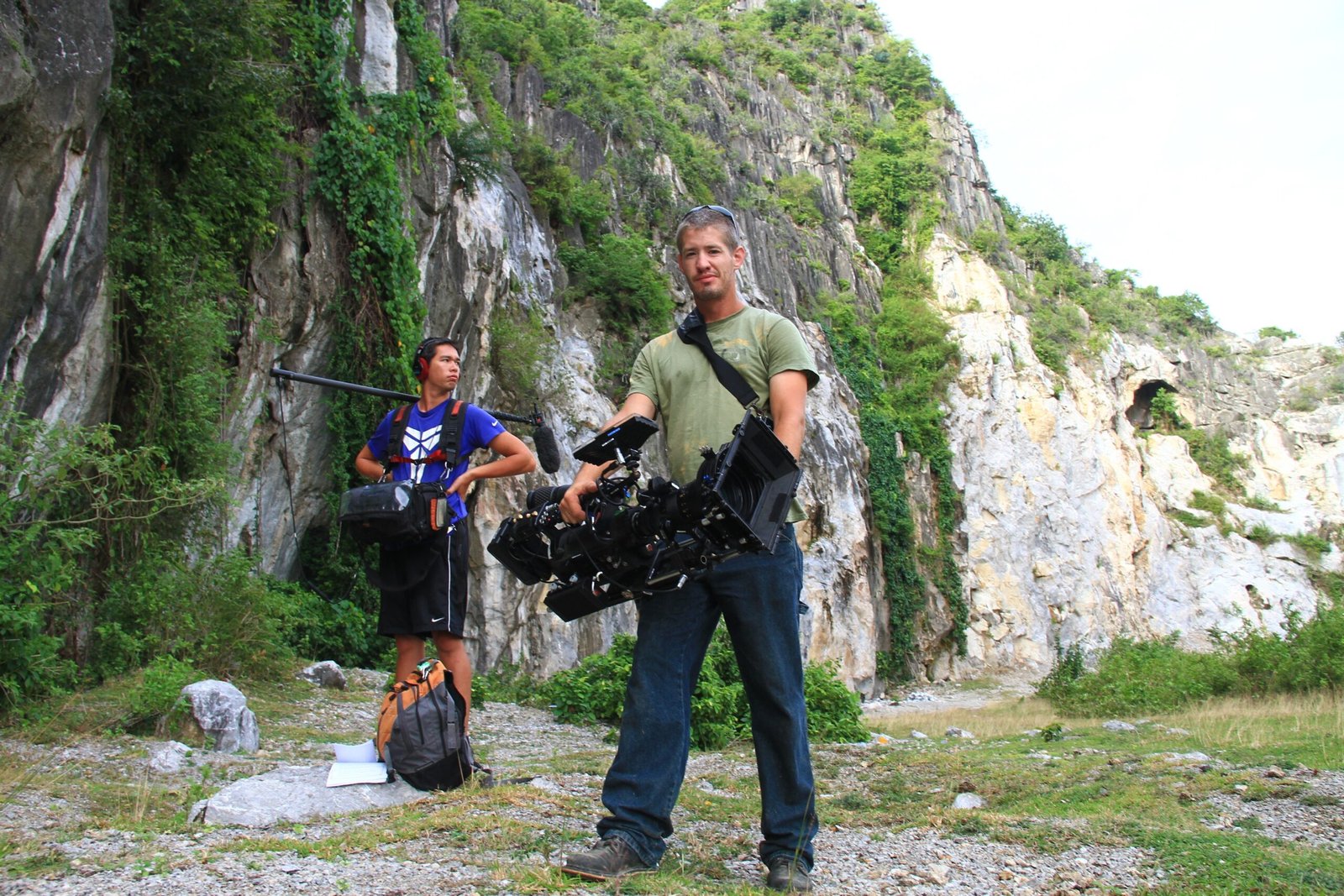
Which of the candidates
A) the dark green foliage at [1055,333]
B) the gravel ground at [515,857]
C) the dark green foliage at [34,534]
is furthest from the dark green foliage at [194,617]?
the dark green foliage at [1055,333]

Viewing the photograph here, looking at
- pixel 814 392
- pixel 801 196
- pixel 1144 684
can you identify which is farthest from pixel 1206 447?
pixel 1144 684

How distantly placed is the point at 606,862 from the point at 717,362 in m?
1.58

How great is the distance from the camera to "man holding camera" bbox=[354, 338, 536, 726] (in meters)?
4.50

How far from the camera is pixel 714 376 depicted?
3270mm

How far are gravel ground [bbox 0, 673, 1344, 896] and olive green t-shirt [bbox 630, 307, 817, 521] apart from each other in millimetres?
1178

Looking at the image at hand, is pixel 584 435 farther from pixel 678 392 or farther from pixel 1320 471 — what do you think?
pixel 1320 471

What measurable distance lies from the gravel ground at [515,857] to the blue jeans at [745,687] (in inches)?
10.2

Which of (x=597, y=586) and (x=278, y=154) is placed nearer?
(x=597, y=586)

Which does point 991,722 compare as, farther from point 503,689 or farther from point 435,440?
point 435,440

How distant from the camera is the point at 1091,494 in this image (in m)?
32.6

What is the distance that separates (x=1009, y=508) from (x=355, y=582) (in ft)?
83.9

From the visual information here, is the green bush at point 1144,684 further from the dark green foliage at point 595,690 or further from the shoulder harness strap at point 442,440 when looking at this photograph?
the shoulder harness strap at point 442,440

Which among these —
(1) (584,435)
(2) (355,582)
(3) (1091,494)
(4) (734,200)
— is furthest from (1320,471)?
Answer: (2) (355,582)

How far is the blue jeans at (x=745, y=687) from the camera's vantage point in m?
2.90
